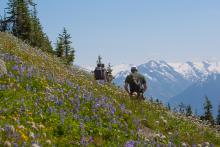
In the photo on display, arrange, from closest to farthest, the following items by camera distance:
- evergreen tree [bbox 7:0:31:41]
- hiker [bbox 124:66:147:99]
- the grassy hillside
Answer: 1. the grassy hillside
2. hiker [bbox 124:66:147:99]
3. evergreen tree [bbox 7:0:31:41]

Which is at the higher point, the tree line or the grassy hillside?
the tree line

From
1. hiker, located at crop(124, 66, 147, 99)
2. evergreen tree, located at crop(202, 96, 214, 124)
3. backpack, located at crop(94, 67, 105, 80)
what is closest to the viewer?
hiker, located at crop(124, 66, 147, 99)

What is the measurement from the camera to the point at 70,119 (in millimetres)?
11227

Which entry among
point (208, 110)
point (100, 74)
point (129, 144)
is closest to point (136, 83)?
point (129, 144)

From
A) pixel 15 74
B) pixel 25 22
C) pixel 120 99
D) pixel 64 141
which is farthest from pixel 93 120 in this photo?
pixel 25 22

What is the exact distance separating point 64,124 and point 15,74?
14.2 feet

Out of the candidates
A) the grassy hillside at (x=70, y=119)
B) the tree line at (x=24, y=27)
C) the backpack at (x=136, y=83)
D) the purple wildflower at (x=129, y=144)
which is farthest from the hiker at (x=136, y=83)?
the tree line at (x=24, y=27)

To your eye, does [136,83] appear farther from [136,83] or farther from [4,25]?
[4,25]

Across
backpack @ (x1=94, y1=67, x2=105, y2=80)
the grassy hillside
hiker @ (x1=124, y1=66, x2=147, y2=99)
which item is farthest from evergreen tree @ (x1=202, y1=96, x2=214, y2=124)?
the grassy hillside

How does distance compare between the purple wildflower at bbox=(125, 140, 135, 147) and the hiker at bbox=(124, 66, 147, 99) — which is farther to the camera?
the hiker at bbox=(124, 66, 147, 99)

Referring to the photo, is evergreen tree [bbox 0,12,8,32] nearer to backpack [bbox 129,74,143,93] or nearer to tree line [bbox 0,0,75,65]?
tree line [bbox 0,0,75,65]

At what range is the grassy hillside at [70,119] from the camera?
9.66m

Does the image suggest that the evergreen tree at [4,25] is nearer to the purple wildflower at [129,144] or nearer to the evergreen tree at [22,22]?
the evergreen tree at [22,22]

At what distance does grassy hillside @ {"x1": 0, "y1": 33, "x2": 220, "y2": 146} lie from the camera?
A: 9656 mm
